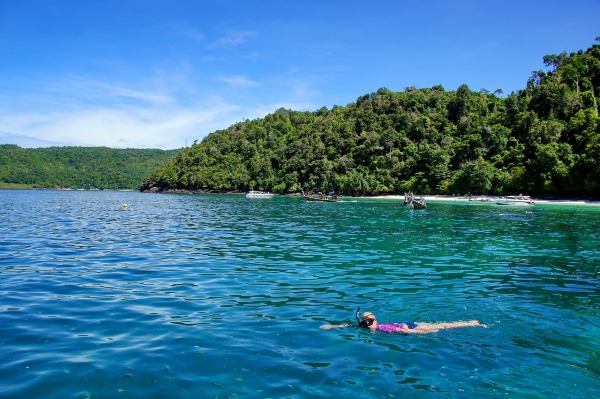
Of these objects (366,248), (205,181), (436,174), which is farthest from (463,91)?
(366,248)

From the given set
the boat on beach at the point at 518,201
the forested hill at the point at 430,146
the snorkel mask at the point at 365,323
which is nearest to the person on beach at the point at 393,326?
the snorkel mask at the point at 365,323

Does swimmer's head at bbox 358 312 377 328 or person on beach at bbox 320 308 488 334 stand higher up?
swimmer's head at bbox 358 312 377 328

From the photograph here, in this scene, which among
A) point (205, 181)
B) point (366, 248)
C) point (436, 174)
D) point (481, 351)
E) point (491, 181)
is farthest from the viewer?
point (205, 181)

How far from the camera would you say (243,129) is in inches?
7717

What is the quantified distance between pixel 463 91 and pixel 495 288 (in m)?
131

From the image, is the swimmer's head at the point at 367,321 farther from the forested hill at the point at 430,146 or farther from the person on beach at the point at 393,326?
the forested hill at the point at 430,146

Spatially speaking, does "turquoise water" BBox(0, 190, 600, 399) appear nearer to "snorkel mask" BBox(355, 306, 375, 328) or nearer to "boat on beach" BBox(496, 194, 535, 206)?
"snorkel mask" BBox(355, 306, 375, 328)

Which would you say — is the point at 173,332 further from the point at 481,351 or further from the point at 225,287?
the point at 481,351

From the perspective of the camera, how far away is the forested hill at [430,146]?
8612cm

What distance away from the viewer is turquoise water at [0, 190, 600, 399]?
283 inches

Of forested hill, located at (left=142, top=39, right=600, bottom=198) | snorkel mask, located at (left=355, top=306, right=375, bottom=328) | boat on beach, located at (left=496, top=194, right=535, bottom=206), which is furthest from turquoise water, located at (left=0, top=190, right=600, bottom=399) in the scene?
forested hill, located at (left=142, top=39, right=600, bottom=198)

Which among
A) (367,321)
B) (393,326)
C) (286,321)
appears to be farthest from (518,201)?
(286,321)

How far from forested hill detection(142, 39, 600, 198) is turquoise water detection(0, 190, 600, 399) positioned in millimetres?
71555

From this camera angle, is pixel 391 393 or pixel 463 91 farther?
pixel 463 91
